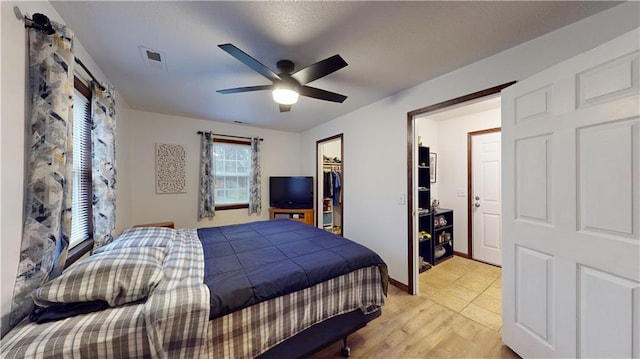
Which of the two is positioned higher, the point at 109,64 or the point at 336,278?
the point at 109,64

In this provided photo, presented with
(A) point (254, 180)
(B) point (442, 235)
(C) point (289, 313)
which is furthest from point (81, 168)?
(B) point (442, 235)

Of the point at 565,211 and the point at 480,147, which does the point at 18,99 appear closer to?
the point at 565,211

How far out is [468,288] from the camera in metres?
2.63

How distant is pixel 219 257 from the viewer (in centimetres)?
168

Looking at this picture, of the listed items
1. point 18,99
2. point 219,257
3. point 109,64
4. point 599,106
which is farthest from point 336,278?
point 109,64

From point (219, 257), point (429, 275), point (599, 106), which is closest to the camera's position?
point (599, 106)

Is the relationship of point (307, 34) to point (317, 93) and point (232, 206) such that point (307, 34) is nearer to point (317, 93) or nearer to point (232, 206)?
point (317, 93)

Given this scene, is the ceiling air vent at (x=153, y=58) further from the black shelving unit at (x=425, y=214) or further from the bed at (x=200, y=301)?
the black shelving unit at (x=425, y=214)

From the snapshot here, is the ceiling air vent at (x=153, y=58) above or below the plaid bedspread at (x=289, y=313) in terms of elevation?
above

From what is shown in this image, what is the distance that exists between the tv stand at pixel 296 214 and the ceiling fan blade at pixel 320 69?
2.84 metres

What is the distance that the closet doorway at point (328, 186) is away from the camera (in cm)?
438

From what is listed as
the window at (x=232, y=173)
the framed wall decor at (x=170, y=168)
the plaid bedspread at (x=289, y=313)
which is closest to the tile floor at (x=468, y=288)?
the plaid bedspread at (x=289, y=313)

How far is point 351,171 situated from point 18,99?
3077mm

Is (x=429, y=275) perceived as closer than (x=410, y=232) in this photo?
No
